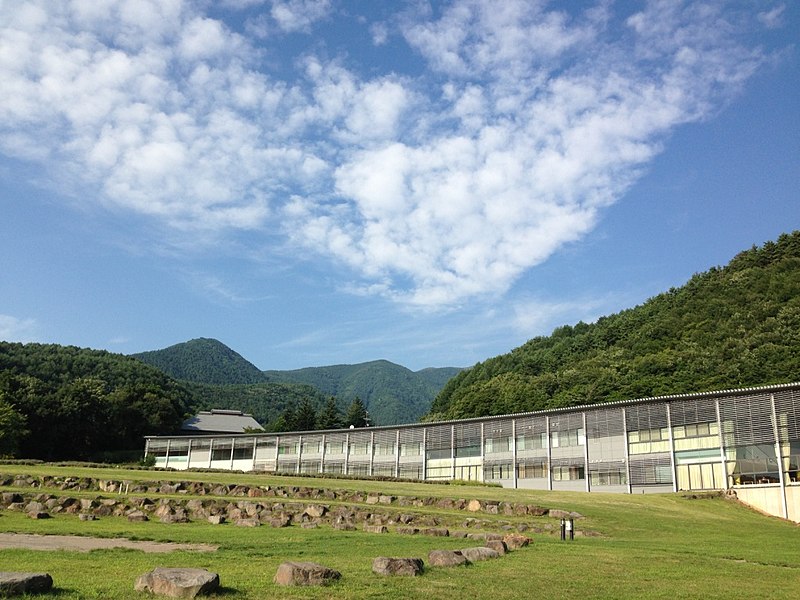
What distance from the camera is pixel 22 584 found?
396 inches

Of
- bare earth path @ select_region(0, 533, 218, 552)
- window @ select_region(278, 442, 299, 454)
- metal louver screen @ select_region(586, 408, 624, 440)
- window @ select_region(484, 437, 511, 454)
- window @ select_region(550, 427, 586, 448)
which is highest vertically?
metal louver screen @ select_region(586, 408, 624, 440)

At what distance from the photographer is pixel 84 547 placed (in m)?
18.6

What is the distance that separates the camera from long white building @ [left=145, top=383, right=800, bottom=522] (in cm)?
5262

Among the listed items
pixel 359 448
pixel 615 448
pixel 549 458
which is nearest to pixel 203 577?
pixel 615 448

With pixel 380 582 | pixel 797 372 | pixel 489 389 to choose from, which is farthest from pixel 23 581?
pixel 489 389

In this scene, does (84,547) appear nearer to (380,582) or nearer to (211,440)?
(380,582)

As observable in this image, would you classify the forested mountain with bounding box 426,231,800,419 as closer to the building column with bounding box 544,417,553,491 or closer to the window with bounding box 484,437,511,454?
the building column with bounding box 544,417,553,491

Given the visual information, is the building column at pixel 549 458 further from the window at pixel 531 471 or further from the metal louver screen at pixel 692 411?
the metal louver screen at pixel 692 411

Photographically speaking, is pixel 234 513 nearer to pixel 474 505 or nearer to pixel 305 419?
pixel 474 505

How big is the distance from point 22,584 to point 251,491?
33.2 metres

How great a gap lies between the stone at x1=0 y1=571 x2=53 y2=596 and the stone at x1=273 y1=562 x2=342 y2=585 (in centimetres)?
407

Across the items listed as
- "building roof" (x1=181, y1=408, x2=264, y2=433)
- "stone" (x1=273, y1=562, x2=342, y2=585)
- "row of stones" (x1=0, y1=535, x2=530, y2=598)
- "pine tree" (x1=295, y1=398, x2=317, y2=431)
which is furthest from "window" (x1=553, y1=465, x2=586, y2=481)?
"pine tree" (x1=295, y1=398, x2=317, y2=431)

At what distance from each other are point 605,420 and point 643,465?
584 centimetres

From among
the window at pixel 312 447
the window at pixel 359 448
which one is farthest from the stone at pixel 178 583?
the window at pixel 312 447
